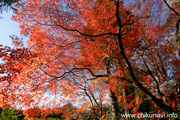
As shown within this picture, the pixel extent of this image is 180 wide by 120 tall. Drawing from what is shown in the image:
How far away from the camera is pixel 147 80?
9.88 meters

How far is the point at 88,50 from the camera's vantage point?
9.45 m

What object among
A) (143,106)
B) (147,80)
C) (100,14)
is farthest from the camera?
(143,106)

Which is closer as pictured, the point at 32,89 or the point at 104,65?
the point at 32,89

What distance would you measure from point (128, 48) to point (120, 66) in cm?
224

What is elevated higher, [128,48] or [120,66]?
[128,48]

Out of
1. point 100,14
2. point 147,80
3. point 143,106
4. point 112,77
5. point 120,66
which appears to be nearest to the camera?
point 112,77

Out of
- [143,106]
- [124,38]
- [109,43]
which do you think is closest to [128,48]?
[124,38]

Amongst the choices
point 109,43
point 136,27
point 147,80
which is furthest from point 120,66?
point 136,27

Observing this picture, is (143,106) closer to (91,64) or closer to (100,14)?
(91,64)

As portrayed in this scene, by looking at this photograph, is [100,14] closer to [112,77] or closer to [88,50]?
[88,50]

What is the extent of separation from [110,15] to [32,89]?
903cm

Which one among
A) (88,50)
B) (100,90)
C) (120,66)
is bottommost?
(100,90)

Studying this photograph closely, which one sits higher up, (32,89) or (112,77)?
(112,77)

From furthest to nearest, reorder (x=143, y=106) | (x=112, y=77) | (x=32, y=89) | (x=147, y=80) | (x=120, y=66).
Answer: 1. (x=143, y=106)
2. (x=147, y=80)
3. (x=120, y=66)
4. (x=112, y=77)
5. (x=32, y=89)
